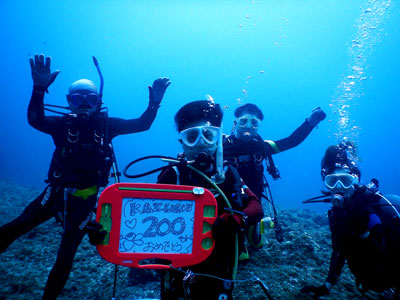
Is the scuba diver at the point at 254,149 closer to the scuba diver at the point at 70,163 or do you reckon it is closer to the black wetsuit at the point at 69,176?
the scuba diver at the point at 70,163

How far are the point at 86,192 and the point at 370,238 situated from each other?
4565mm

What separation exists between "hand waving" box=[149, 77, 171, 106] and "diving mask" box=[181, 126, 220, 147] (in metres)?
2.00

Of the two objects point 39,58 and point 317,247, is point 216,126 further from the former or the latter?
point 317,247

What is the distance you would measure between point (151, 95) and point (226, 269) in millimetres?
3448

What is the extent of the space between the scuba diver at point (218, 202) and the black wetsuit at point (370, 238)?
6.03 ft

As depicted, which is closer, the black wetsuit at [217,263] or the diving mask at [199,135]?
the black wetsuit at [217,263]

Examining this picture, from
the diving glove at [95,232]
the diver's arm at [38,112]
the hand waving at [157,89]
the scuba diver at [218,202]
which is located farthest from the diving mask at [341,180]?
the diver's arm at [38,112]

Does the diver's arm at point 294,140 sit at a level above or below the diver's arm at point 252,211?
above

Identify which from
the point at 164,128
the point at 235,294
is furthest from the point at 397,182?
the point at 235,294

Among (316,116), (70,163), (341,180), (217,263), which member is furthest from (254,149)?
(70,163)

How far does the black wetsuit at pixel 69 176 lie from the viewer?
11.7 ft

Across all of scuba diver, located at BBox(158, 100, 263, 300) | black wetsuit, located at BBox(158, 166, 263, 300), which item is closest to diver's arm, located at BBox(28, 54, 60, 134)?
scuba diver, located at BBox(158, 100, 263, 300)

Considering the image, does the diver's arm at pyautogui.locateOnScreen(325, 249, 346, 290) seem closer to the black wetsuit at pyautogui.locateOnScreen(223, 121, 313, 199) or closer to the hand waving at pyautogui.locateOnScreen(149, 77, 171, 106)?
the black wetsuit at pyautogui.locateOnScreen(223, 121, 313, 199)

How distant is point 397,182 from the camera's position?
388 ft
